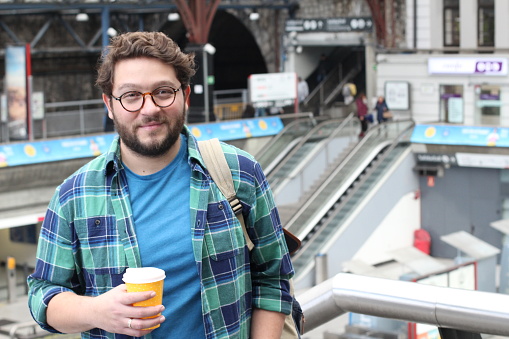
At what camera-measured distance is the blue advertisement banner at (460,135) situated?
80.8 ft

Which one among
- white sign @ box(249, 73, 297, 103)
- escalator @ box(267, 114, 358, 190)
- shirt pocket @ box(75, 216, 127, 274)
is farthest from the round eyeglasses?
white sign @ box(249, 73, 297, 103)

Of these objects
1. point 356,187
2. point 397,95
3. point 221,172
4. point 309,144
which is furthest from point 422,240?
point 221,172

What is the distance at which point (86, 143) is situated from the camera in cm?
2242

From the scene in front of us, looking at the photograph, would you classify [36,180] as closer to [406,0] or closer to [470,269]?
[470,269]

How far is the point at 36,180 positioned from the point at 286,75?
9739 mm

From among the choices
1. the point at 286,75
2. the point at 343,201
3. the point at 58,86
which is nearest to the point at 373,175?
the point at 343,201

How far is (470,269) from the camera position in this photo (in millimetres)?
16906

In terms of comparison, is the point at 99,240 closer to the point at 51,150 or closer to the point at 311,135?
the point at 51,150

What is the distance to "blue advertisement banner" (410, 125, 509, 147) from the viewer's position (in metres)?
24.6

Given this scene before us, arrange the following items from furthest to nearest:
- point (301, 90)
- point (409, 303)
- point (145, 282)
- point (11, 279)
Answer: point (301, 90) < point (11, 279) < point (409, 303) < point (145, 282)

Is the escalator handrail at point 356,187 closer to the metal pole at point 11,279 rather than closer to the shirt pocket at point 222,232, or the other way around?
the metal pole at point 11,279

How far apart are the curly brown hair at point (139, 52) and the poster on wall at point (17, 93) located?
21134mm

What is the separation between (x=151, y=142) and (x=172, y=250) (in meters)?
0.28

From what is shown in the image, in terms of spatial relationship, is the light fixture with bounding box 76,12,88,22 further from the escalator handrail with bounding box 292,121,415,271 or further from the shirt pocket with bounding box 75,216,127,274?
the shirt pocket with bounding box 75,216,127,274
